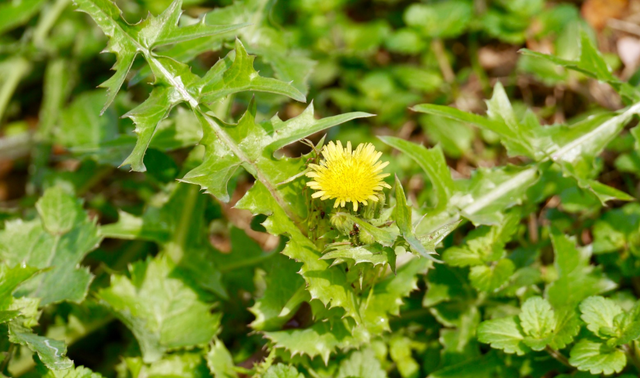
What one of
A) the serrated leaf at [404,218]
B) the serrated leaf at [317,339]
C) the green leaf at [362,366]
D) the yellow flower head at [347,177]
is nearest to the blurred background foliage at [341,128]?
the green leaf at [362,366]

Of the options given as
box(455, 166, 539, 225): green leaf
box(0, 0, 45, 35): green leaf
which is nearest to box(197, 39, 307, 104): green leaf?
box(455, 166, 539, 225): green leaf

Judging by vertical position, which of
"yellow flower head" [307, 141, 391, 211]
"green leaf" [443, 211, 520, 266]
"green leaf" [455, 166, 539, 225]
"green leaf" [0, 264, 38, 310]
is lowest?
"green leaf" [443, 211, 520, 266]

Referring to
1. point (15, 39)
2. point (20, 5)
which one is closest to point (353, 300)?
point (20, 5)

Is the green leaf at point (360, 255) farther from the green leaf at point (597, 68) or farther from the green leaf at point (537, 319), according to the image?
the green leaf at point (597, 68)

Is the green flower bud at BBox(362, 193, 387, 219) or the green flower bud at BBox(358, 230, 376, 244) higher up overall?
the green flower bud at BBox(362, 193, 387, 219)

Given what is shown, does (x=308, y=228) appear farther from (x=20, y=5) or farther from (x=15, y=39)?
(x=15, y=39)

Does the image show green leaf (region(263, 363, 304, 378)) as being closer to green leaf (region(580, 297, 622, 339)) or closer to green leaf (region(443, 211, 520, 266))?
green leaf (region(443, 211, 520, 266))
